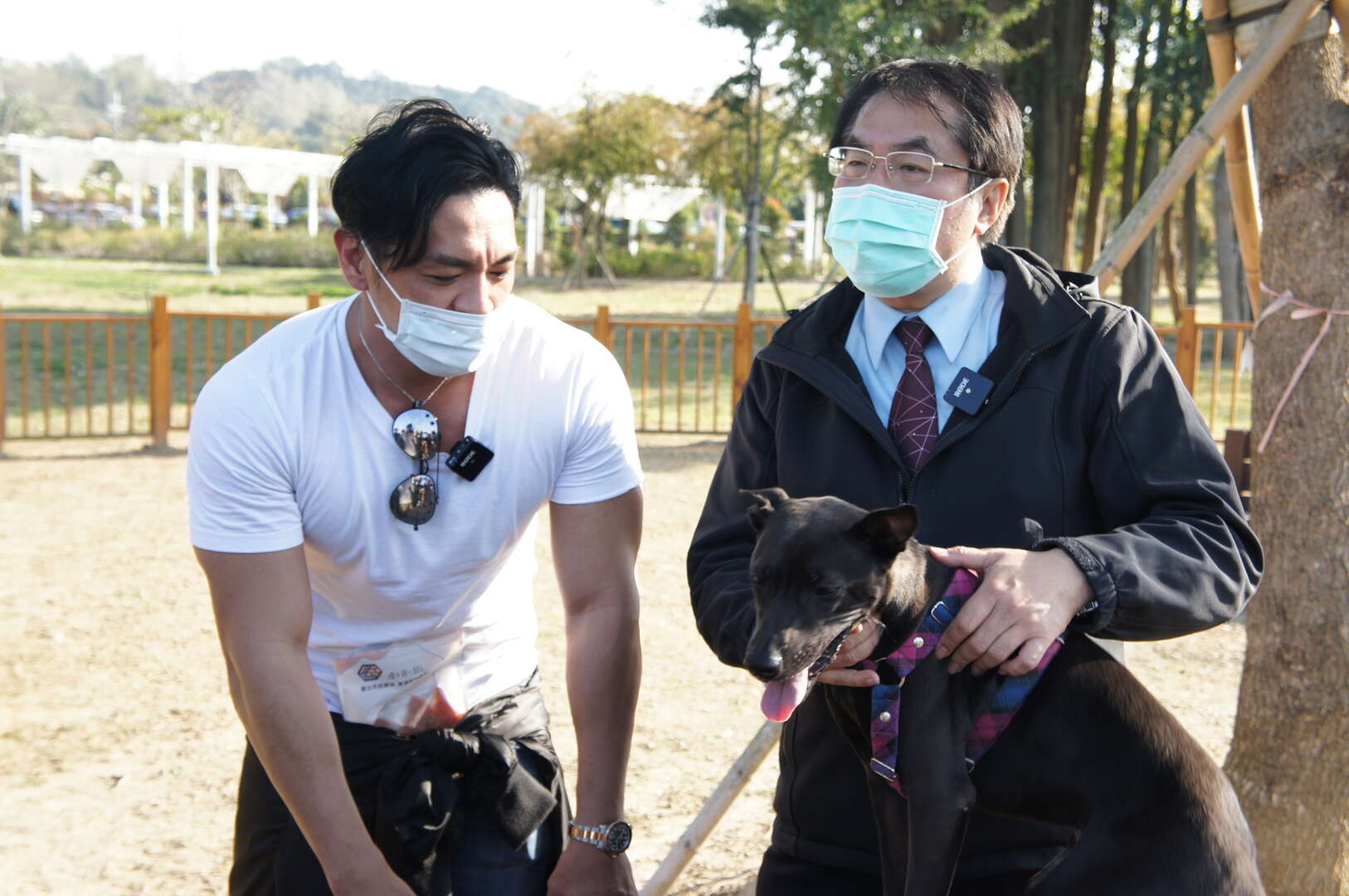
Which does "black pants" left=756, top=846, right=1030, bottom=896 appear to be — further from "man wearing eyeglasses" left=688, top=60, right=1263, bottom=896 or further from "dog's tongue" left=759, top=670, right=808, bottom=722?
"dog's tongue" left=759, top=670, right=808, bottom=722

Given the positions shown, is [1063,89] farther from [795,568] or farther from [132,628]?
[795,568]

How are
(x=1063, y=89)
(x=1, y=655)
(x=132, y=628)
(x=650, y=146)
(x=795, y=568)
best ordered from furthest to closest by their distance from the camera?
(x=650, y=146)
(x=1063, y=89)
(x=132, y=628)
(x=1, y=655)
(x=795, y=568)

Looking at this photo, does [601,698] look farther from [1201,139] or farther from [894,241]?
[1201,139]

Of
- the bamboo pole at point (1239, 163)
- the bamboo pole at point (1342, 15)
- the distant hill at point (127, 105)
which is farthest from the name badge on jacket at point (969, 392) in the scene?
the distant hill at point (127, 105)

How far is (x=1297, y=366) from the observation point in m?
3.76

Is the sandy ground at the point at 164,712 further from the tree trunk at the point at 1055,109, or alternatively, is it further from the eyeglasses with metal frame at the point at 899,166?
the tree trunk at the point at 1055,109

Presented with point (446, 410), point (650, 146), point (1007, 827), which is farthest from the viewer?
point (650, 146)

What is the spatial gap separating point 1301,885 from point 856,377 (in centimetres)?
253

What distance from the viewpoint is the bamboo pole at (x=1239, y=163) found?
3.74 metres

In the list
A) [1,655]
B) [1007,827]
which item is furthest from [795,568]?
[1,655]

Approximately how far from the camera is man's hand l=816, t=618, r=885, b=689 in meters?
2.14

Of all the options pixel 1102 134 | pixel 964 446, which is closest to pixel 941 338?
pixel 964 446

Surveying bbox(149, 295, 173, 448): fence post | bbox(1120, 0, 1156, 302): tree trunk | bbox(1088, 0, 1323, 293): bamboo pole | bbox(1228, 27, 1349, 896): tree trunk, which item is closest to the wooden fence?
bbox(149, 295, 173, 448): fence post

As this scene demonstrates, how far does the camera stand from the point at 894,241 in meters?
2.47
